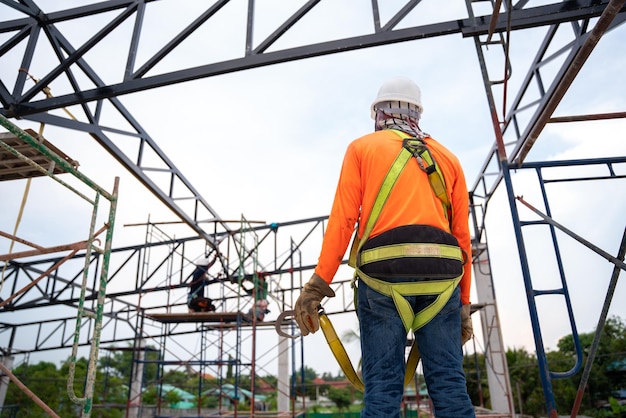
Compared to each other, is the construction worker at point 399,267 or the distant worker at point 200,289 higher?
the distant worker at point 200,289

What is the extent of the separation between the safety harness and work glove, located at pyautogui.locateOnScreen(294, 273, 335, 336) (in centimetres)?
10

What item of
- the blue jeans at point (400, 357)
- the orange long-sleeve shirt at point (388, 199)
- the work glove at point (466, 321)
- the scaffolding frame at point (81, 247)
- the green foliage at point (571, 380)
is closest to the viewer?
the blue jeans at point (400, 357)

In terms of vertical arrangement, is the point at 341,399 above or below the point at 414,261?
below

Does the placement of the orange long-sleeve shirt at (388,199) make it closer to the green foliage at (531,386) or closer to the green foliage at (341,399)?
the green foliage at (531,386)

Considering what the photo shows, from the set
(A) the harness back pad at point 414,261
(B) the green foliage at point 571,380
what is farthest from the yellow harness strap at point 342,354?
(B) the green foliage at point 571,380

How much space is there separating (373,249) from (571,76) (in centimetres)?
214

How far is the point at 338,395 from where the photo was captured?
3547 cm

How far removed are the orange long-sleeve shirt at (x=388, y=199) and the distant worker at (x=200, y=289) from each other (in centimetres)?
983

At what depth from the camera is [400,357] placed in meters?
1.73

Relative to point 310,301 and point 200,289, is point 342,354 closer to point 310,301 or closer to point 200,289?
point 310,301

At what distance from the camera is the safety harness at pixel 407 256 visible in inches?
69.9

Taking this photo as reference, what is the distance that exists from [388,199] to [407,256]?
0.98ft

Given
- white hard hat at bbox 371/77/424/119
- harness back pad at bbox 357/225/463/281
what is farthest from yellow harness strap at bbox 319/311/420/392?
white hard hat at bbox 371/77/424/119

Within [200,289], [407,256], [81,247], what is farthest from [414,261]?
[200,289]
